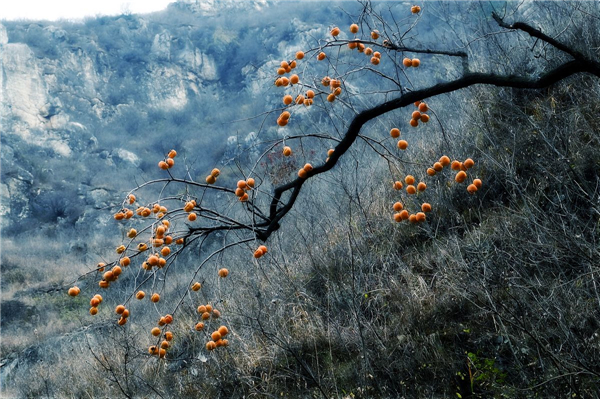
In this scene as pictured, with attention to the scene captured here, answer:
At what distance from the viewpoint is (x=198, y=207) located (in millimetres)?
1688

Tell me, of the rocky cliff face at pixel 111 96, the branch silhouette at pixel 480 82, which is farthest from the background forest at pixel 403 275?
the rocky cliff face at pixel 111 96

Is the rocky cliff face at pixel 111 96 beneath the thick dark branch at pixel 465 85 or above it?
above

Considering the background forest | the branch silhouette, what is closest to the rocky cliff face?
the background forest

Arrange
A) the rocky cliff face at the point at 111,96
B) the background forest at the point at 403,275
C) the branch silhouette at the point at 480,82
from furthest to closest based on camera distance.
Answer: the rocky cliff face at the point at 111,96 → the background forest at the point at 403,275 → the branch silhouette at the point at 480,82

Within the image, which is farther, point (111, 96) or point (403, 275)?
point (111, 96)

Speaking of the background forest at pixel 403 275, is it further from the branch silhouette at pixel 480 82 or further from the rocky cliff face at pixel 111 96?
the rocky cliff face at pixel 111 96

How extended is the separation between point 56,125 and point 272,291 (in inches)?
1170

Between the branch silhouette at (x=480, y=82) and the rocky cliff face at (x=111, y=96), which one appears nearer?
the branch silhouette at (x=480, y=82)

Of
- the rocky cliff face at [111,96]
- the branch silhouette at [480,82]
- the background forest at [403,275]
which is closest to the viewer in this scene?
the branch silhouette at [480,82]

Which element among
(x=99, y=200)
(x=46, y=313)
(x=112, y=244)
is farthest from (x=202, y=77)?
(x=46, y=313)

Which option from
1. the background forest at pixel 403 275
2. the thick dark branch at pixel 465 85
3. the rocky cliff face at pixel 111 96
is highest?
the rocky cliff face at pixel 111 96

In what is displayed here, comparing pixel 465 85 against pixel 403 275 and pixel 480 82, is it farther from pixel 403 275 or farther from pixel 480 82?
pixel 403 275

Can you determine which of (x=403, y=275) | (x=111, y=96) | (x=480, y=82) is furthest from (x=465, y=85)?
(x=111, y=96)

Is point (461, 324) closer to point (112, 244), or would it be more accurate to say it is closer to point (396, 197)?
point (396, 197)
